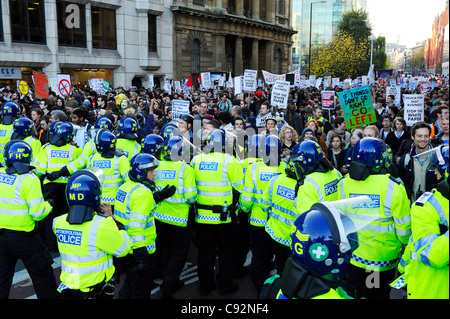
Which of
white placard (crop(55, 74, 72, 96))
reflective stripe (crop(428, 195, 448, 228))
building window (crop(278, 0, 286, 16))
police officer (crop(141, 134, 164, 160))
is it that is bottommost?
reflective stripe (crop(428, 195, 448, 228))

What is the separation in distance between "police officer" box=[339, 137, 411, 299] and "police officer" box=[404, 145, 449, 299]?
795 mm

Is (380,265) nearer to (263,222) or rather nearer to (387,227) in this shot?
(387,227)

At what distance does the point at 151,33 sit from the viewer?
29.2 m

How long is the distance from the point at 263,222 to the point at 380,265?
1.57 meters

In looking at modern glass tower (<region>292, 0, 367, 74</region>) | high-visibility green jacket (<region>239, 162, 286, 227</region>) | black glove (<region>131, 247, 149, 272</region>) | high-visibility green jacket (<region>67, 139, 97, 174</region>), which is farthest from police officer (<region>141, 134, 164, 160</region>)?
modern glass tower (<region>292, 0, 367, 74</region>)

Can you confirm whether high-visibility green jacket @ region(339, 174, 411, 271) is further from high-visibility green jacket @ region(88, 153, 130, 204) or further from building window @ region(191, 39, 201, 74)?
building window @ region(191, 39, 201, 74)

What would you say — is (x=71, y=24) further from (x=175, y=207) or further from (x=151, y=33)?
(x=175, y=207)

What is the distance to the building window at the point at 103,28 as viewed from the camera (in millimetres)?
26109

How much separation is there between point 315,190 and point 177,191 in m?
1.84

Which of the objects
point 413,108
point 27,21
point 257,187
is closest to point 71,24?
point 27,21

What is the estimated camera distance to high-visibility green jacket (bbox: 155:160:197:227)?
497 cm

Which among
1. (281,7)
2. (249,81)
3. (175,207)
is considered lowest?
(175,207)

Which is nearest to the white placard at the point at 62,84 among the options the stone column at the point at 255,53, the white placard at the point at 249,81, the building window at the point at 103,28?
the white placard at the point at 249,81
